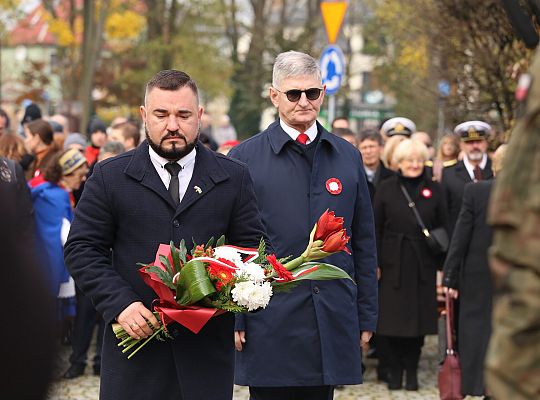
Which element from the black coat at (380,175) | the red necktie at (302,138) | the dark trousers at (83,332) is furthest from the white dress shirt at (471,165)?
the red necktie at (302,138)

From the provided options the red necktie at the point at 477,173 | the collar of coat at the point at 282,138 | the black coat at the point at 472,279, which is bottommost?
the black coat at the point at 472,279

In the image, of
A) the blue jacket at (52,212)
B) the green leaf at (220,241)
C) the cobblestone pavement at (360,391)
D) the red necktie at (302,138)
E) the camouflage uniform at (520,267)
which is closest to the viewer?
the camouflage uniform at (520,267)

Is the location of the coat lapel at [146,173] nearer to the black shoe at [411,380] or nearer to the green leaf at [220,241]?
the green leaf at [220,241]

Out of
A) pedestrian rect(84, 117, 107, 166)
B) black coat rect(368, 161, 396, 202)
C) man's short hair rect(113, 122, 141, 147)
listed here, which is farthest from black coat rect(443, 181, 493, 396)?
pedestrian rect(84, 117, 107, 166)

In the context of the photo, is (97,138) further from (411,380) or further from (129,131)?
(411,380)

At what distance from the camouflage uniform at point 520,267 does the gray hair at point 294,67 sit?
399cm

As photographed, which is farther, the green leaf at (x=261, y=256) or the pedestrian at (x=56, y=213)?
the pedestrian at (x=56, y=213)

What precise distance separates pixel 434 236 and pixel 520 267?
8.15m

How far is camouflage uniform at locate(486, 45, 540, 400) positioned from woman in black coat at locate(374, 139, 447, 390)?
815 centimetres

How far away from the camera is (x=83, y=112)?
30.8 meters

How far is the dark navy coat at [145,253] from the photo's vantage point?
5191 mm

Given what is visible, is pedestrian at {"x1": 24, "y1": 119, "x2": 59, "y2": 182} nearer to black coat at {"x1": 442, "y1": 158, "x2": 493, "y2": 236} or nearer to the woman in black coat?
the woman in black coat

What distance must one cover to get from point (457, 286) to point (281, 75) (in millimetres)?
3238

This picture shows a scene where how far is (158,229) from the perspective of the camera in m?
5.28
